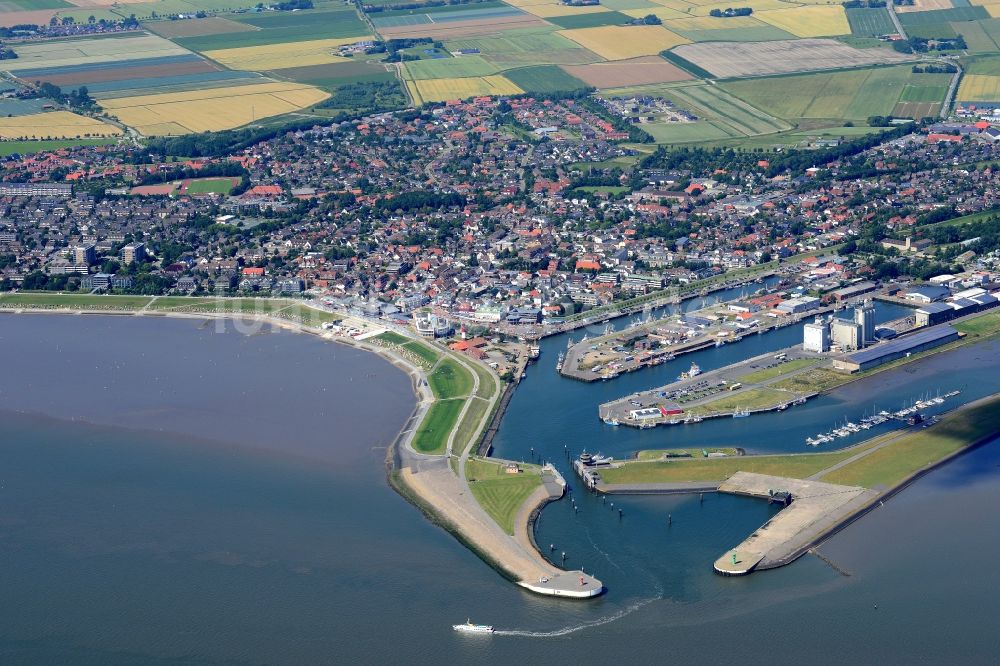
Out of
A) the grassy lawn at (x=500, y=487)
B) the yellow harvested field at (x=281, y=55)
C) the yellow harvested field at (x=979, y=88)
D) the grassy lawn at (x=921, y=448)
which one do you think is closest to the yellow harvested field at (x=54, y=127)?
the yellow harvested field at (x=281, y=55)

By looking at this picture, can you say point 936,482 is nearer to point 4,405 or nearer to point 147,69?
point 4,405

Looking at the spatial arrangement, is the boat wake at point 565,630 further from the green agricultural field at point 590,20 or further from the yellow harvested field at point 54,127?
the green agricultural field at point 590,20

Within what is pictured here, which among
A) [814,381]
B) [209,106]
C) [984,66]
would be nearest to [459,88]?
[209,106]

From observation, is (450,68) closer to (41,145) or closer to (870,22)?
(41,145)

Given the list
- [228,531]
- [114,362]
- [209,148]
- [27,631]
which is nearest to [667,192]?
[209,148]

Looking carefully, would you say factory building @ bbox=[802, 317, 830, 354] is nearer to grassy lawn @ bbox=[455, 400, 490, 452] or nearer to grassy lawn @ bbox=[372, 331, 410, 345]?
grassy lawn @ bbox=[455, 400, 490, 452]

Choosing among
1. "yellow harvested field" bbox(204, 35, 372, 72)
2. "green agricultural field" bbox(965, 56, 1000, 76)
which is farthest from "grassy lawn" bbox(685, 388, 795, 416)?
"yellow harvested field" bbox(204, 35, 372, 72)

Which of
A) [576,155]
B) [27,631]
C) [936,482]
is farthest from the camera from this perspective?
[576,155]
